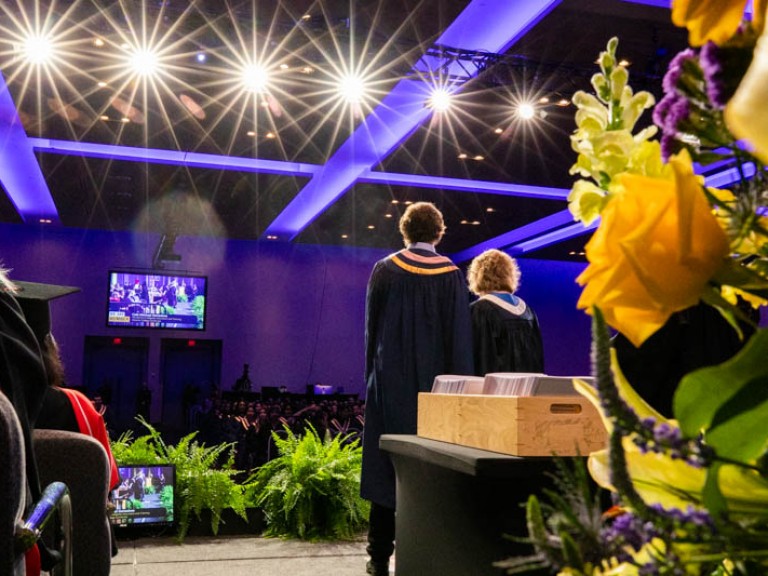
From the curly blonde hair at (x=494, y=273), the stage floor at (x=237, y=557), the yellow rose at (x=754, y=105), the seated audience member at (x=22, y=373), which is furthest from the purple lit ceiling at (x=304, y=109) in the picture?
the yellow rose at (x=754, y=105)

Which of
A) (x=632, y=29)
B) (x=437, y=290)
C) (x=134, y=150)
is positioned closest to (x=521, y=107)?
(x=632, y=29)

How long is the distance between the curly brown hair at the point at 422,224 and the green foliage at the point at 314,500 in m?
1.63

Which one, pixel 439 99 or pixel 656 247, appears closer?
pixel 656 247

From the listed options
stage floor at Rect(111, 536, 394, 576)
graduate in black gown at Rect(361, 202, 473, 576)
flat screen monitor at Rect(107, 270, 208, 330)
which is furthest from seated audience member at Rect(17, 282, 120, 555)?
flat screen monitor at Rect(107, 270, 208, 330)

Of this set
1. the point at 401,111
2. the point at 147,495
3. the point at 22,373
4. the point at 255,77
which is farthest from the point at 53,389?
the point at 401,111

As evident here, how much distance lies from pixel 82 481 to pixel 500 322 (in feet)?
7.97

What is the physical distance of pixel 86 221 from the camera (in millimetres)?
12195

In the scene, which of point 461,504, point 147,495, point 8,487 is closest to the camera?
point 8,487

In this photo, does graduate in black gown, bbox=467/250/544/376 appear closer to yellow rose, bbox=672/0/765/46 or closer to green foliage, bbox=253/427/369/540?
green foliage, bbox=253/427/369/540

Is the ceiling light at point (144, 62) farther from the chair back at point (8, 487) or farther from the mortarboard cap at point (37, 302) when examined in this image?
the chair back at point (8, 487)

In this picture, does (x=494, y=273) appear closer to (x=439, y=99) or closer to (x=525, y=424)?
(x=525, y=424)

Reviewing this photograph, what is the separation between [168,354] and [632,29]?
987 cm

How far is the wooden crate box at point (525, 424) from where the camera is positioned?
143 centimetres

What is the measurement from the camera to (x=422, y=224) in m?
3.46
